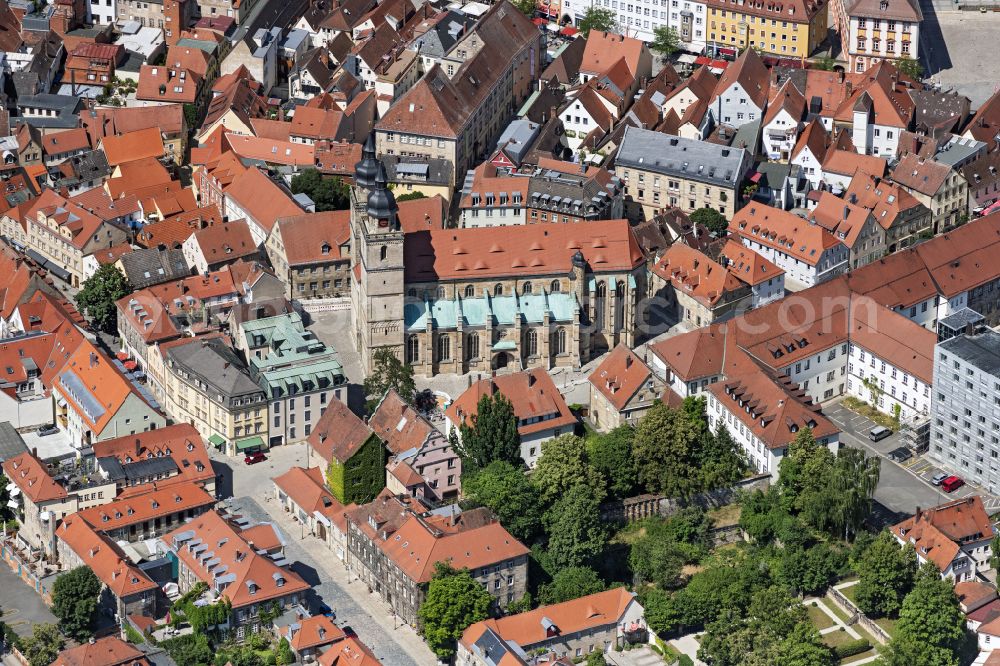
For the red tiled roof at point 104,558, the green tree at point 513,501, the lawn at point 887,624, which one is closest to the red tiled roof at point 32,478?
the red tiled roof at point 104,558

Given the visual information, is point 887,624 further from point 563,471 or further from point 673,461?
point 563,471

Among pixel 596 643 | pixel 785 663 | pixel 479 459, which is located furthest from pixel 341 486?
pixel 785 663

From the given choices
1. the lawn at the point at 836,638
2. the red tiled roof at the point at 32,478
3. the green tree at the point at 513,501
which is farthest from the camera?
the red tiled roof at the point at 32,478

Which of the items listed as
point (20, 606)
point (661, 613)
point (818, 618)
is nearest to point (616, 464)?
point (661, 613)

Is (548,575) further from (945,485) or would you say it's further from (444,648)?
(945,485)

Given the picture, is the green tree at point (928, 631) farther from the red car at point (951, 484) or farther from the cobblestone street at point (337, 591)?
the cobblestone street at point (337, 591)

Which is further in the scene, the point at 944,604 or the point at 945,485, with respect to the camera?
the point at 945,485
